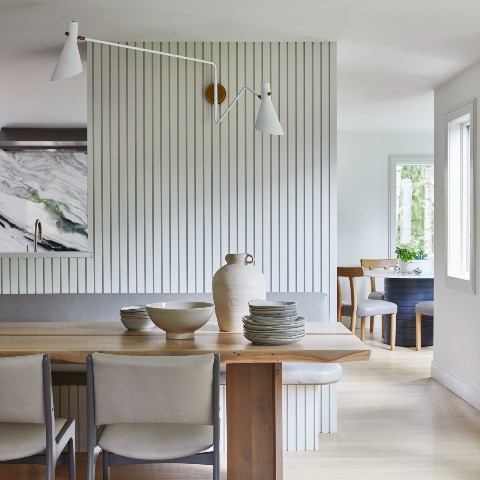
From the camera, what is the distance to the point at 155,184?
4094 mm

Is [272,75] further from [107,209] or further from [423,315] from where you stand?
[423,315]

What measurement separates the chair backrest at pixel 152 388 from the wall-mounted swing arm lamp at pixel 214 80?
1.26 m

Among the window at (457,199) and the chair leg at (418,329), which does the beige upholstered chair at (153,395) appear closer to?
the window at (457,199)

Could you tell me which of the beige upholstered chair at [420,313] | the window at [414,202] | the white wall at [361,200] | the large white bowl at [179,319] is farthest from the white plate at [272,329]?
the window at [414,202]

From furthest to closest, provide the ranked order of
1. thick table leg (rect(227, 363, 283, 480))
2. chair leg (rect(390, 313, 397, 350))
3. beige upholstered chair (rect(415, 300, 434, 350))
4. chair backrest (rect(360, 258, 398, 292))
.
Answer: chair backrest (rect(360, 258, 398, 292)), chair leg (rect(390, 313, 397, 350)), beige upholstered chair (rect(415, 300, 434, 350)), thick table leg (rect(227, 363, 283, 480))

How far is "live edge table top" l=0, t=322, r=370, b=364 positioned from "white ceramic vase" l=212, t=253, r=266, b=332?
Result: 0.07 m

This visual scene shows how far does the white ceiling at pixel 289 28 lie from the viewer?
3.49m

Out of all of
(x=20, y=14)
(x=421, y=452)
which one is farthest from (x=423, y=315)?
(x=20, y=14)

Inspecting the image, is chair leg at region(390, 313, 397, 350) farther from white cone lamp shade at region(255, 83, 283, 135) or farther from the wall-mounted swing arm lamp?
white cone lamp shade at region(255, 83, 283, 135)

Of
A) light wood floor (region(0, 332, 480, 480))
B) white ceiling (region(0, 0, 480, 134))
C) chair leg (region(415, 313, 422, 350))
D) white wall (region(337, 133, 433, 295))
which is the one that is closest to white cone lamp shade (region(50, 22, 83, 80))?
white ceiling (region(0, 0, 480, 134))

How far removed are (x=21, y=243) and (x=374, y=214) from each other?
14.0ft

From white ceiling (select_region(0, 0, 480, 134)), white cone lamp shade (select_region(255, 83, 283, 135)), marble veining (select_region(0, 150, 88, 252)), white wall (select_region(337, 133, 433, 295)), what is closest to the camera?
white cone lamp shade (select_region(255, 83, 283, 135))

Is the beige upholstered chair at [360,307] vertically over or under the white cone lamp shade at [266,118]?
under

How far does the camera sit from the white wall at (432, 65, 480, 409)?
15.6 ft
